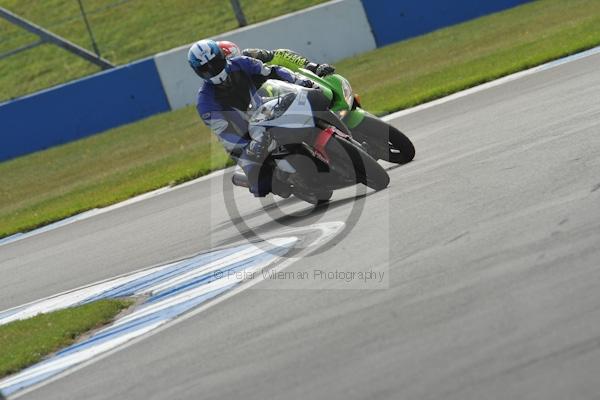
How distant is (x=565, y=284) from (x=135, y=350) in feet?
8.77

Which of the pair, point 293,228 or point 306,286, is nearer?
point 306,286

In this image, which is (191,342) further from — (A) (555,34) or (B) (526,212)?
(A) (555,34)

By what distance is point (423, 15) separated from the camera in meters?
24.7

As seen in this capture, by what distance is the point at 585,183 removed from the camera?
A: 810 centimetres

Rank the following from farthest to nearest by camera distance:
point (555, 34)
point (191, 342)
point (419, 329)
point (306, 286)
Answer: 1. point (555, 34)
2. point (306, 286)
3. point (191, 342)
4. point (419, 329)

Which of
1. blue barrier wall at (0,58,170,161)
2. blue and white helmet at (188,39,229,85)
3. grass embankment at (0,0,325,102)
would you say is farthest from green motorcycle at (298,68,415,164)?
grass embankment at (0,0,325,102)

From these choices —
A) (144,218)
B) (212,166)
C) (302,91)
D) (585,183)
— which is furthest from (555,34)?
(585,183)

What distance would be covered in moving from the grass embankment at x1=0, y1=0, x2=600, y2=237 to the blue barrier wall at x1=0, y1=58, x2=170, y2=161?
0.38 m

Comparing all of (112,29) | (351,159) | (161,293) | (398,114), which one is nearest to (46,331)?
(161,293)

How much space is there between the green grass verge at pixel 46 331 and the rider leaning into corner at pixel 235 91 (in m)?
2.04

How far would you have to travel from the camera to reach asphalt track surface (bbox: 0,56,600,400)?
5250 mm

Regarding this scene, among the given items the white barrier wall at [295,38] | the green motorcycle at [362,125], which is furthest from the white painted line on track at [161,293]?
→ the white barrier wall at [295,38]

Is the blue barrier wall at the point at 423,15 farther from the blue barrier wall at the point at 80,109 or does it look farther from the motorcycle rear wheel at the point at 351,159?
the motorcycle rear wheel at the point at 351,159

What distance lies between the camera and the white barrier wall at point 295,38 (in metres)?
23.8
